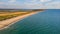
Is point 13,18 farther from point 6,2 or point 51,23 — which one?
point 51,23

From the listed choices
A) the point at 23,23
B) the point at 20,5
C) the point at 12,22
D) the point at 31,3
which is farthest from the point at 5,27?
the point at 31,3

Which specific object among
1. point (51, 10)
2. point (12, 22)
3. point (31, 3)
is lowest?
point (12, 22)

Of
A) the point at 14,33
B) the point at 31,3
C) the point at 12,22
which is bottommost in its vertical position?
the point at 14,33

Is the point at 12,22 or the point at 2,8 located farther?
the point at 12,22

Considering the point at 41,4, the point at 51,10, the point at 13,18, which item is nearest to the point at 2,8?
the point at 13,18

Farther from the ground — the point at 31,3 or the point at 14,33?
the point at 31,3

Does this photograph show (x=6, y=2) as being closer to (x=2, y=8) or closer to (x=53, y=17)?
(x=2, y=8)
